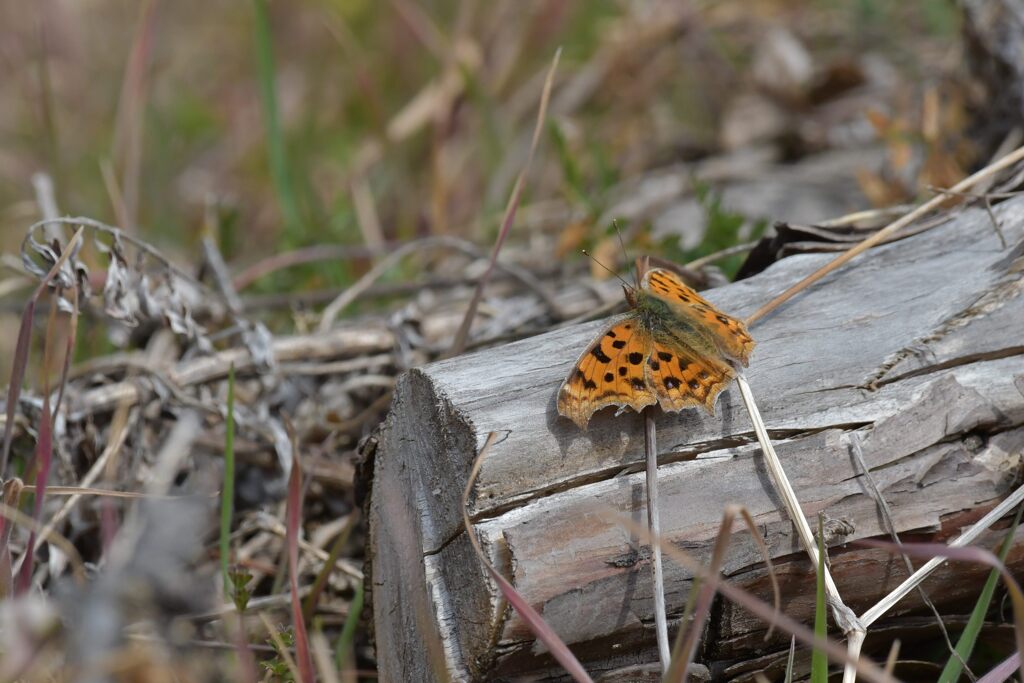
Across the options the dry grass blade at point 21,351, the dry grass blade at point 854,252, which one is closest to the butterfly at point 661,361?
the dry grass blade at point 854,252

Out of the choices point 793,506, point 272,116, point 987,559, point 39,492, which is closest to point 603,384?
point 793,506

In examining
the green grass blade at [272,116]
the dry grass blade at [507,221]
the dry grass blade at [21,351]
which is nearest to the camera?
Answer: the dry grass blade at [21,351]

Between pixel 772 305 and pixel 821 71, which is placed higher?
pixel 821 71

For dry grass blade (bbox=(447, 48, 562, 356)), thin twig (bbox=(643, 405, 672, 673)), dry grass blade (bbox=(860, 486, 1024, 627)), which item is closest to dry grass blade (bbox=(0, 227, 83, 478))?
dry grass blade (bbox=(447, 48, 562, 356))

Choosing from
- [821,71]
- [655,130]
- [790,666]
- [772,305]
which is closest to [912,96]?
[821,71]

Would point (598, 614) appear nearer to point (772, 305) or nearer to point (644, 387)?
point (644, 387)

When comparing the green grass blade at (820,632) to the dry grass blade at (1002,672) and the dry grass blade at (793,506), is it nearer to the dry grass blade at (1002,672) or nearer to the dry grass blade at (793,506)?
the dry grass blade at (793,506)
